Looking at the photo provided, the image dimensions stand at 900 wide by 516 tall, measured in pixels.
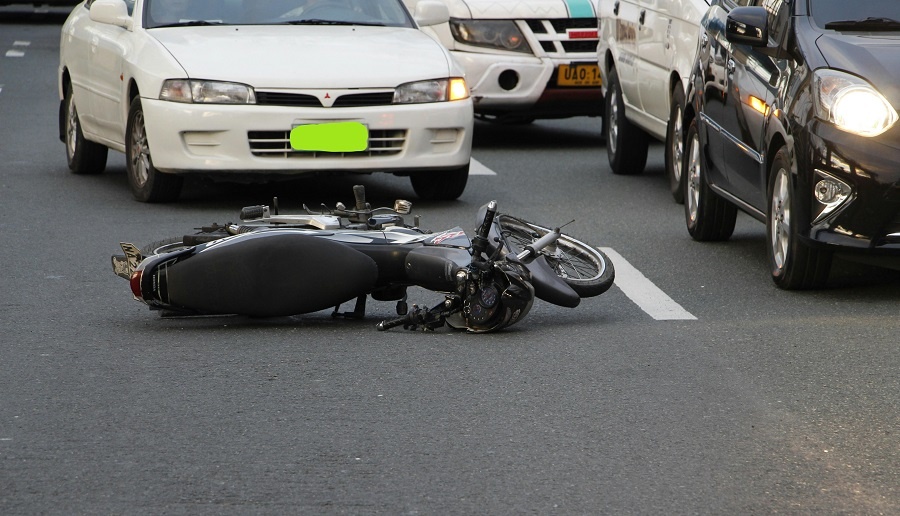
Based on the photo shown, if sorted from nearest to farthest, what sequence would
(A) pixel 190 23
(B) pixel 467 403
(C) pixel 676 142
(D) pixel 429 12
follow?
(B) pixel 467 403 < (C) pixel 676 142 < (A) pixel 190 23 < (D) pixel 429 12

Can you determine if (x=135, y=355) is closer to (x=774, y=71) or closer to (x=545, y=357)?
(x=545, y=357)

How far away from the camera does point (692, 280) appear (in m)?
7.94

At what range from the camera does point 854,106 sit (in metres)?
7.01

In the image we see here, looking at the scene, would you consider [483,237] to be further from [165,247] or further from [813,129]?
[813,129]

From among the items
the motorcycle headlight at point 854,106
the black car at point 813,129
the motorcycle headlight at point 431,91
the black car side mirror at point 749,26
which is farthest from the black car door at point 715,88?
the motorcycle headlight at point 431,91

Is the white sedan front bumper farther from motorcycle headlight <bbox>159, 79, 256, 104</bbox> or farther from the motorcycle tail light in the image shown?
the motorcycle tail light

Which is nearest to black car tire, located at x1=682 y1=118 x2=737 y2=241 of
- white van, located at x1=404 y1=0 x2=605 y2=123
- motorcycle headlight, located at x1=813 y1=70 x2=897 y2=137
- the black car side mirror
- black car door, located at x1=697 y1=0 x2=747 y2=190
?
black car door, located at x1=697 y1=0 x2=747 y2=190

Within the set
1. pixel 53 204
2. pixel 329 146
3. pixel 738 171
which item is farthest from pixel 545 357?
pixel 53 204

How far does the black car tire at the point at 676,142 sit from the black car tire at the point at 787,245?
2.25 meters

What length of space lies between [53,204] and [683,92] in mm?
3900

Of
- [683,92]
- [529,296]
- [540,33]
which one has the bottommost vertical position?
[540,33]

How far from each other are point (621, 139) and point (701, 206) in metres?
3.43

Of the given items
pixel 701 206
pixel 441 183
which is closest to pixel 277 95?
pixel 441 183

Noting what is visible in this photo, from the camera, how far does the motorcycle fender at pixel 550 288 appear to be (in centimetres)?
646
